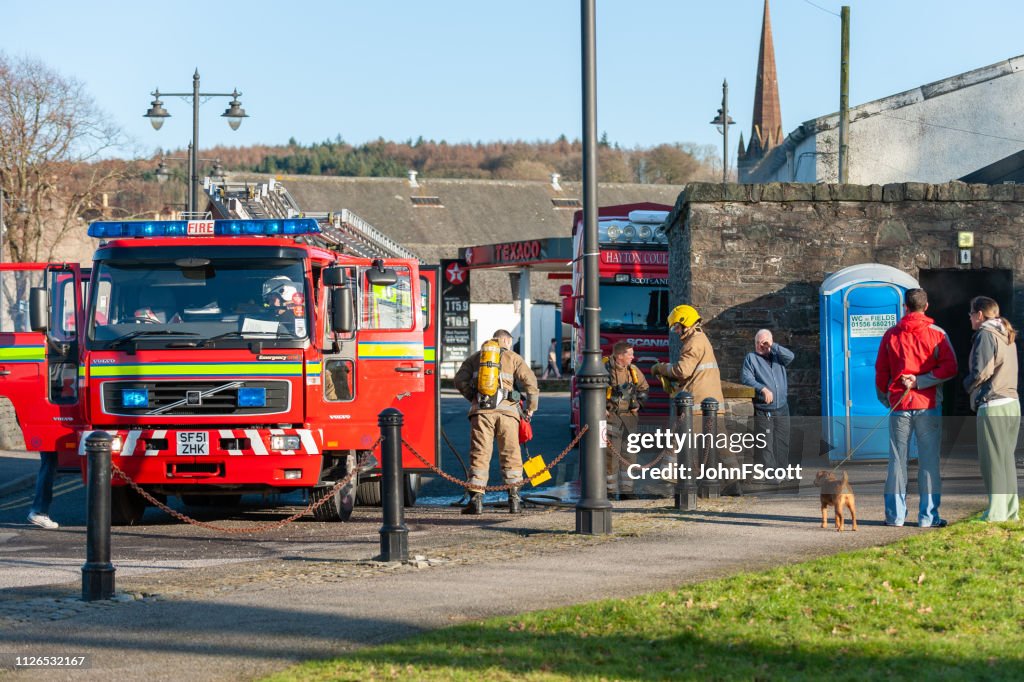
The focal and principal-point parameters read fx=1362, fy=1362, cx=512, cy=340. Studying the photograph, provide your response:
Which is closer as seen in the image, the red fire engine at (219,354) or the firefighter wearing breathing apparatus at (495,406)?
the red fire engine at (219,354)

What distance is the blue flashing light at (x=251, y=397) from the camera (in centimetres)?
1245

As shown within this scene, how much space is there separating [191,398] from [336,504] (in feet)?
5.83

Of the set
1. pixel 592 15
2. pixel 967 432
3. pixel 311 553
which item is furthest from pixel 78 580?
pixel 967 432

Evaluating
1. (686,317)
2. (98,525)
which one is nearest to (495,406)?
(686,317)

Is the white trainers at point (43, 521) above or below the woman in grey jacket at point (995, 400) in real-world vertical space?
below

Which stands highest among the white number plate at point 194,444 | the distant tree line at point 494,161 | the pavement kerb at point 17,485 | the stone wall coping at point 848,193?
the distant tree line at point 494,161

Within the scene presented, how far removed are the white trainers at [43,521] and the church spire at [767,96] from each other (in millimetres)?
70313

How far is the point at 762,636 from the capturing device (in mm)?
7234

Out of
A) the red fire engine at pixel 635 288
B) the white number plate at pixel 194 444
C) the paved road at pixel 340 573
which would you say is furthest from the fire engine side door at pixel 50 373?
the red fire engine at pixel 635 288

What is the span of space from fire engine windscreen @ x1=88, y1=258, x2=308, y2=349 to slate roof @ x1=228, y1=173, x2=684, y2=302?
5117 cm

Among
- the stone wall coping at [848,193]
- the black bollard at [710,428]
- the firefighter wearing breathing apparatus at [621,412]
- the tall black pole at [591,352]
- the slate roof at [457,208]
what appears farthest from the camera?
the slate roof at [457,208]

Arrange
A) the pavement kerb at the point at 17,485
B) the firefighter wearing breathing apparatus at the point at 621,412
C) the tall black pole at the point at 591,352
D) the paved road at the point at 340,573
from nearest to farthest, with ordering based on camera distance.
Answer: the paved road at the point at 340,573, the tall black pole at the point at 591,352, the firefighter wearing breathing apparatus at the point at 621,412, the pavement kerb at the point at 17,485

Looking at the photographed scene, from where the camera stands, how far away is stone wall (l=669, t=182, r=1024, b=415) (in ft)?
58.9

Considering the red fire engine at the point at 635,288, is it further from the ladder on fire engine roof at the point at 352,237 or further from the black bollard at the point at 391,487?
the black bollard at the point at 391,487
